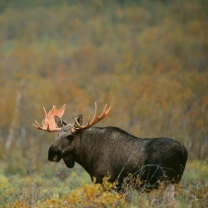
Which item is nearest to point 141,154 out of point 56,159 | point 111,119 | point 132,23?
point 56,159

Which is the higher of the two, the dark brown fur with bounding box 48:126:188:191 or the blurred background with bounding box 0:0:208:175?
the blurred background with bounding box 0:0:208:175

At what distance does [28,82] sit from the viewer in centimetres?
5572

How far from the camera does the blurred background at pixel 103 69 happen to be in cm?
2853

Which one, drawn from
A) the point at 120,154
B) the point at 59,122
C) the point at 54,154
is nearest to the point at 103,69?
the point at 59,122

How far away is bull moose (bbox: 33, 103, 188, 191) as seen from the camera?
8.12 m

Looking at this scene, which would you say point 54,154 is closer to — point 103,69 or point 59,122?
point 59,122

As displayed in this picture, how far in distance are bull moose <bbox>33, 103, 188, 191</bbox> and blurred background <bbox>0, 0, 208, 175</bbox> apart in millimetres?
5842

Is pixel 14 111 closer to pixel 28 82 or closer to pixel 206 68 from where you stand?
pixel 28 82

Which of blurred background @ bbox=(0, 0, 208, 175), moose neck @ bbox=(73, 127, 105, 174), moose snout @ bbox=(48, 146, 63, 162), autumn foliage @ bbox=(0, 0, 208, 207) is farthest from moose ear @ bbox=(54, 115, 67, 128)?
blurred background @ bbox=(0, 0, 208, 175)

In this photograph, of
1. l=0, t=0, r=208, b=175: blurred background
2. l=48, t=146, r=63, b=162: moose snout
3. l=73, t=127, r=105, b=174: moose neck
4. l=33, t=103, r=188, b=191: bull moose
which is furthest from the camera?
l=0, t=0, r=208, b=175: blurred background

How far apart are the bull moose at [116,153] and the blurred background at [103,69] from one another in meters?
5.84

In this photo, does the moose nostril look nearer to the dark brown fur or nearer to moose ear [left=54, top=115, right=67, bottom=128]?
the dark brown fur

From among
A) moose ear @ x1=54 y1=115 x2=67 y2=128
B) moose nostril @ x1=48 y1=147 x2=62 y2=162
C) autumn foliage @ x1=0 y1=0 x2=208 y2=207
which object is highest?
autumn foliage @ x1=0 y1=0 x2=208 y2=207

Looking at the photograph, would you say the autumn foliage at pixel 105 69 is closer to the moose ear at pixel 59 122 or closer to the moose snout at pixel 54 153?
the moose ear at pixel 59 122
